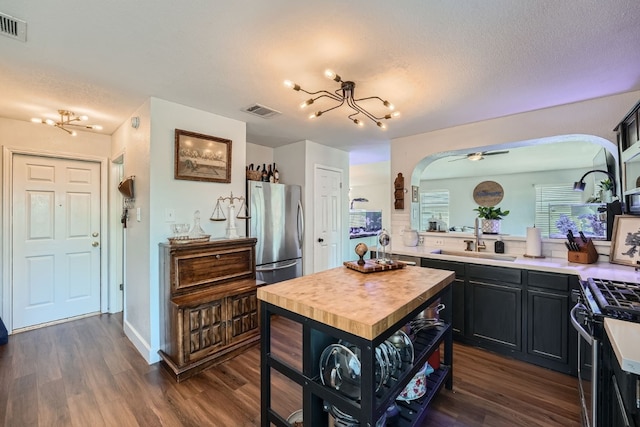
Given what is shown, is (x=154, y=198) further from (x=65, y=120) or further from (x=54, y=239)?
(x=54, y=239)

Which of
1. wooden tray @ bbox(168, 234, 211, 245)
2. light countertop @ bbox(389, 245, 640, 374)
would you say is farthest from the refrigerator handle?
wooden tray @ bbox(168, 234, 211, 245)

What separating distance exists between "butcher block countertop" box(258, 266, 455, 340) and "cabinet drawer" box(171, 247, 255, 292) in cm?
135

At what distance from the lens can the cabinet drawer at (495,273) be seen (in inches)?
102

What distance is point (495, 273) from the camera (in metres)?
2.70

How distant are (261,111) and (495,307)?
9.93 feet

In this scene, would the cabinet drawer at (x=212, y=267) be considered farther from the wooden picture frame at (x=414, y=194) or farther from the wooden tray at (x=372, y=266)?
the wooden picture frame at (x=414, y=194)

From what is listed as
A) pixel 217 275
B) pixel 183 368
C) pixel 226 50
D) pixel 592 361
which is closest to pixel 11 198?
pixel 217 275

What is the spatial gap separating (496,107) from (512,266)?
1.56 meters

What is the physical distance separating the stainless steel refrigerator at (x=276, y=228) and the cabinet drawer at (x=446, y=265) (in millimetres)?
1716

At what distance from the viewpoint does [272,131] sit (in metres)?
3.68

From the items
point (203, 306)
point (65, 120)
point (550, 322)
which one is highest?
point (65, 120)

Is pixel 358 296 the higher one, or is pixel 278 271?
pixel 358 296

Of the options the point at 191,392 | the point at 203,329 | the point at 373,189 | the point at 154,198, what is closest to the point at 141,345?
the point at 203,329

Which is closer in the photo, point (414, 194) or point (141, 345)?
point (141, 345)
